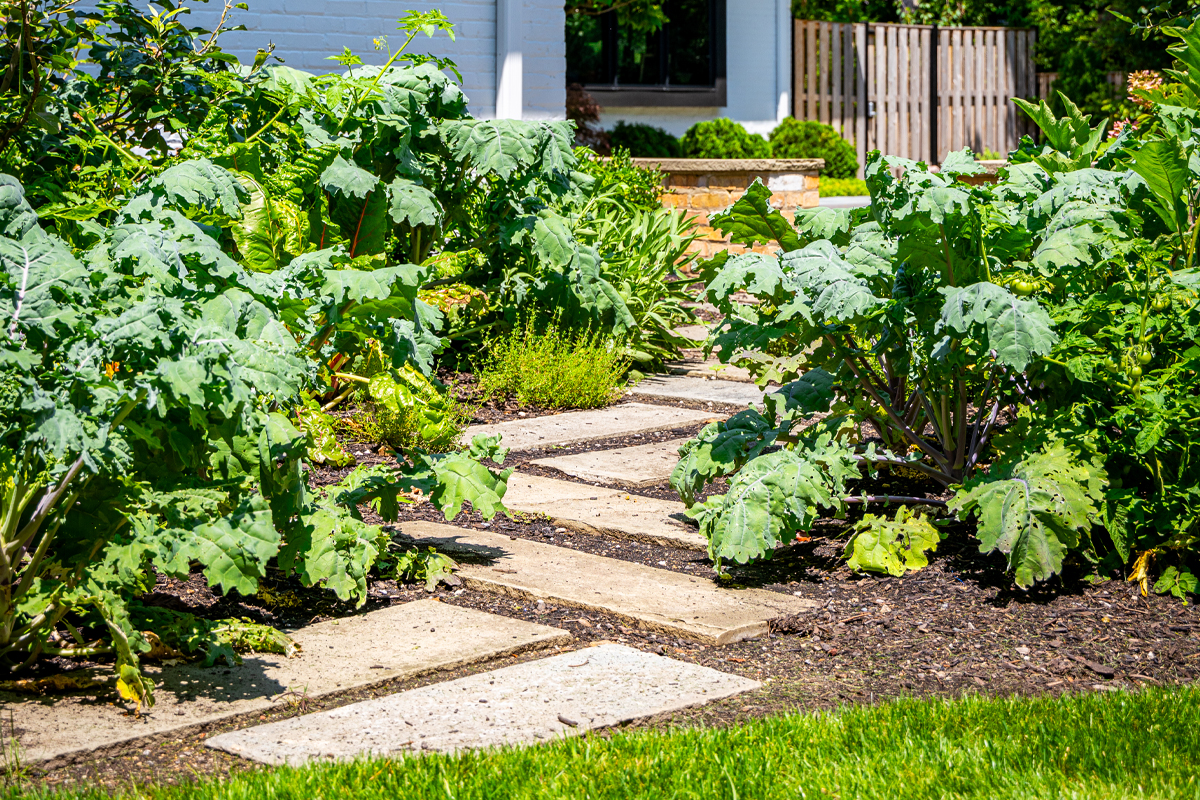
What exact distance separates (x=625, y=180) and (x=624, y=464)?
445cm

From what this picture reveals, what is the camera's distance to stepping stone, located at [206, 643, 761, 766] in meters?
2.73

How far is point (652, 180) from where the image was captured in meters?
9.80

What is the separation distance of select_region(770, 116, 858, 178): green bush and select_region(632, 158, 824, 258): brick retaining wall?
6380 millimetres

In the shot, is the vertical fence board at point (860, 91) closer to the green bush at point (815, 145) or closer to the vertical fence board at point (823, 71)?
the vertical fence board at point (823, 71)

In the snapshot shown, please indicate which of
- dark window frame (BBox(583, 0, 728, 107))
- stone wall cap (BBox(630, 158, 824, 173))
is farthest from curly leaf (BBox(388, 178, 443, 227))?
dark window frame (BBox(583, 0, 728, 107))

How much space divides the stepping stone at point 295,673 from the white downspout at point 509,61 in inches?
296

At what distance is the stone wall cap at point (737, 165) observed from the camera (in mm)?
10711

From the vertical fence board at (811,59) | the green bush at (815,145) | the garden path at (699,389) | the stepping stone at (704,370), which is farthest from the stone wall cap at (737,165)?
the vertical fence board at (811,59)

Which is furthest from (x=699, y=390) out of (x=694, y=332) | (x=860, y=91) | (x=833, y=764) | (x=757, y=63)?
(x=860, y=91)

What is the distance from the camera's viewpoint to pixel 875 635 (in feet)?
11.5

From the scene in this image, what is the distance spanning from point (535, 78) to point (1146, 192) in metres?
7.37

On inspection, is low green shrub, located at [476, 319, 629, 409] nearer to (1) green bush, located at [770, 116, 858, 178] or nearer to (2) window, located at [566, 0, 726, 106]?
(2) window, located at [566, 0, 726, 106]

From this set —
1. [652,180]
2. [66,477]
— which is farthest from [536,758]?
[652,180]

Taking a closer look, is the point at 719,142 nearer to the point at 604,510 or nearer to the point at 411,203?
the point at 411,203
